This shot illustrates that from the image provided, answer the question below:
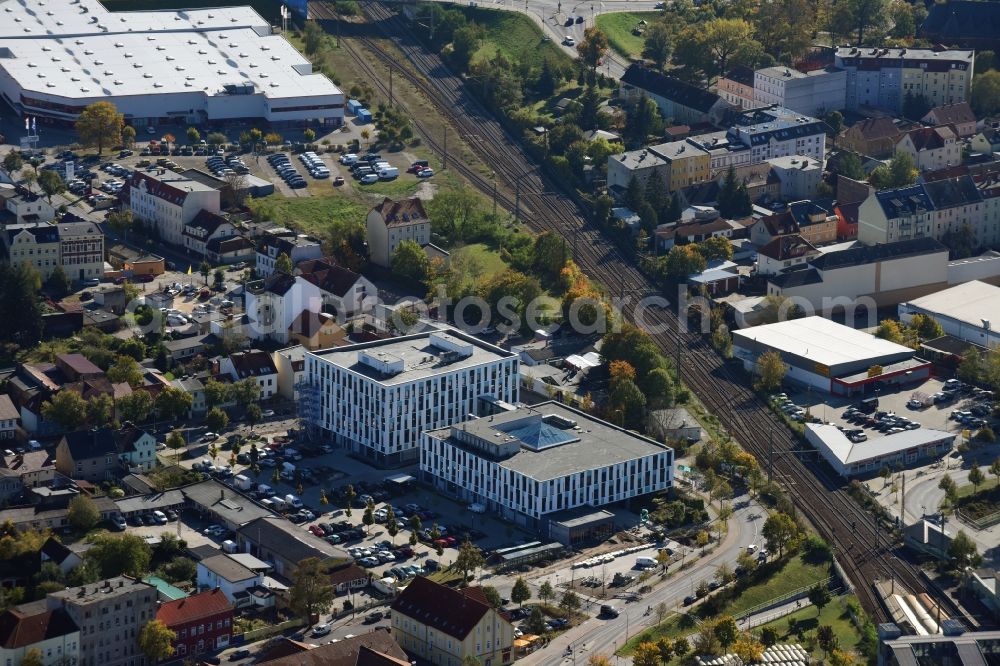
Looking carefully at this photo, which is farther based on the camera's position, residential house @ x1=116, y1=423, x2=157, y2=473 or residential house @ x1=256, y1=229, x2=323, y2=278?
residential house @ x1=256, y1=229, x2=323, y2=278

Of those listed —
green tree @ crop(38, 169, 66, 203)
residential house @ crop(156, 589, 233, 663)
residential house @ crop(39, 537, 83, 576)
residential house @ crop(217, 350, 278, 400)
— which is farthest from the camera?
green tree @ crop(38, 169, 66, 203)

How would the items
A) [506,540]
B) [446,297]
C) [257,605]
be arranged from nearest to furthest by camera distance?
[257,605] → [506,540] → [446,297]

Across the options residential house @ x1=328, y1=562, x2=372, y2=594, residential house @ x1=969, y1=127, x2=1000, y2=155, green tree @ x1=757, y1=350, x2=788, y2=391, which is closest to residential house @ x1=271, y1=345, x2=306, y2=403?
residential house @ x1=328, y1=562, x2=372, y2=594

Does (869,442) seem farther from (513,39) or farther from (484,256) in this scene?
(513,39)

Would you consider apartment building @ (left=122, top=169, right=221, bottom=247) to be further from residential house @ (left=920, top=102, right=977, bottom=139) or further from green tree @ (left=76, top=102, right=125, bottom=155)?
residential house @ (left=920, top=102, right=977, bottom=139)

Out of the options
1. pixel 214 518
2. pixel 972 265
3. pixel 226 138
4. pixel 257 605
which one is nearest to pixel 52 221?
pixel 226 138

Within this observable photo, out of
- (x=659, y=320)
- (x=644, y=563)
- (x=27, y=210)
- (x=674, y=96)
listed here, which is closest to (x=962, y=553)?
(x=644, y=563)

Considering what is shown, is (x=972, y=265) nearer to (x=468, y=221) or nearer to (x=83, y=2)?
(x=468, y=221)

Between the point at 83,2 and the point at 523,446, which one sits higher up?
the point at 83,2
